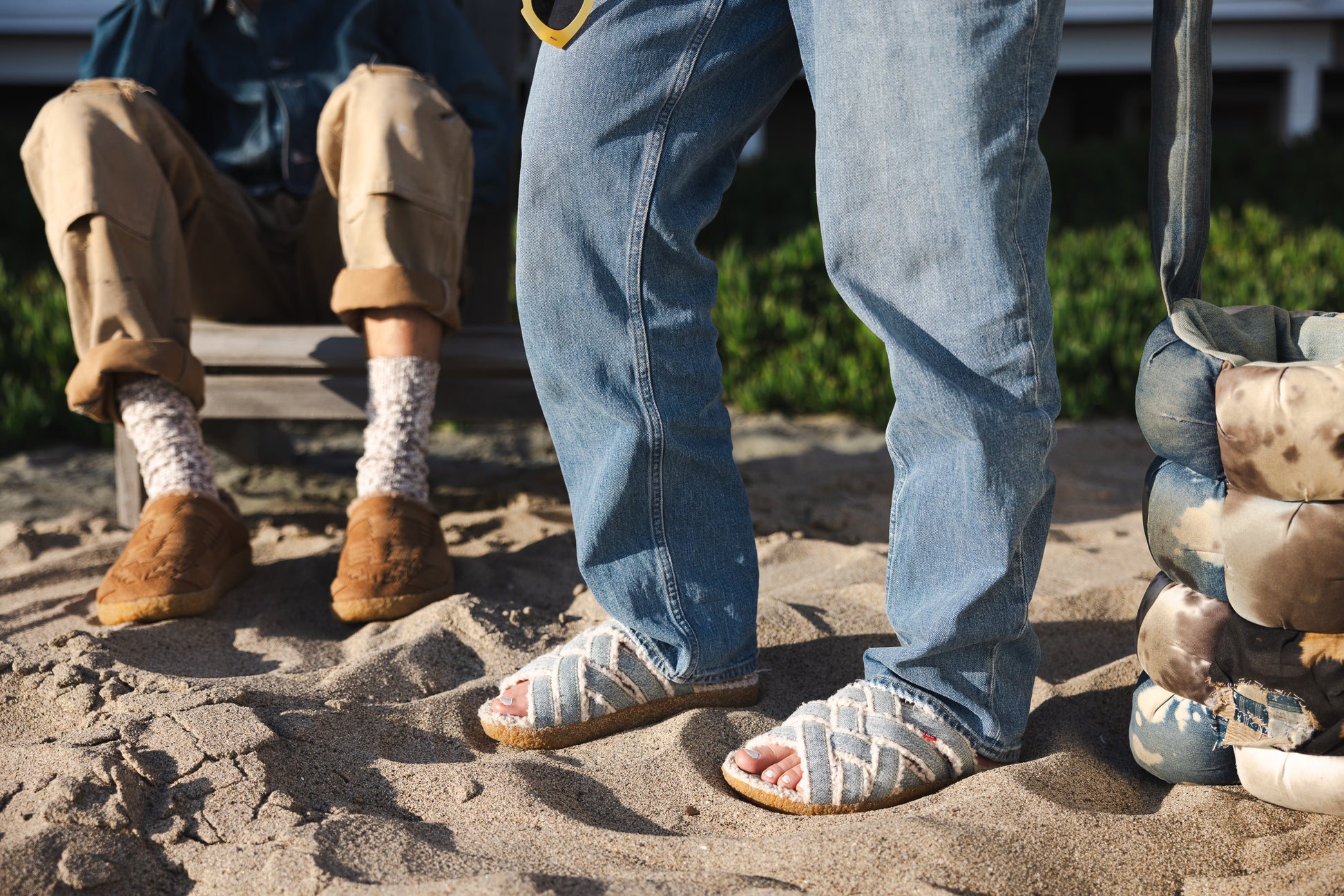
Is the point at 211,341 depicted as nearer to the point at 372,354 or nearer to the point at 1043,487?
the point at 372,354

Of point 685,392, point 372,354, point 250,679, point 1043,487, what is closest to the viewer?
point 1043,487

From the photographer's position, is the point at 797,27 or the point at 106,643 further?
the point at 106,643

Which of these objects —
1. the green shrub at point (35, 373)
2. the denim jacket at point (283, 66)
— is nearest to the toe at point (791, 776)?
the denim jacket at point (283, 66)

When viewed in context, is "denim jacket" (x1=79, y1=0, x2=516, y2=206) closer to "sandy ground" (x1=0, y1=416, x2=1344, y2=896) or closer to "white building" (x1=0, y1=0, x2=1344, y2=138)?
"sandy ground" (x1=0, y1=416, x2=1344, y2=896)

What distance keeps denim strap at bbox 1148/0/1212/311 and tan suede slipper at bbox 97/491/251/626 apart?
1.56 meters

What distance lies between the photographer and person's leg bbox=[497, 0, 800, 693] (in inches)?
49.6

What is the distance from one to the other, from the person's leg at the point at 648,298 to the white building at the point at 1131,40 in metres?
7.07

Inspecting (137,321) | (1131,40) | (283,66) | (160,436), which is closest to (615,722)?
(160,436)

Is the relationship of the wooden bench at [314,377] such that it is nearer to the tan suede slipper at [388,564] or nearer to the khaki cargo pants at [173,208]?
the khaki cargo pants at [173,208]

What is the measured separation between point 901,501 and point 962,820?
1.16 ft

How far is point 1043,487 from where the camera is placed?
1.18m

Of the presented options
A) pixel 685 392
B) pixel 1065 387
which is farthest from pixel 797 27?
pixel 1065 387

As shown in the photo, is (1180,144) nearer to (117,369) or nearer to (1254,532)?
(1254,532)

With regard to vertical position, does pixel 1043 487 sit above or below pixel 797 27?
below
